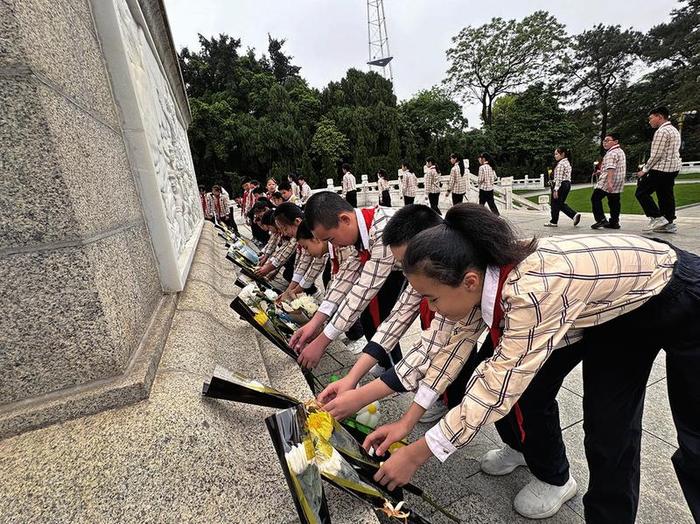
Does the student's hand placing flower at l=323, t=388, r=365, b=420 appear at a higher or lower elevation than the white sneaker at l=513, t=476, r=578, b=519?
higher

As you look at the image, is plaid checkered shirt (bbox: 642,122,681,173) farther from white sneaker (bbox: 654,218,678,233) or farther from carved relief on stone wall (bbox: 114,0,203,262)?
carved relief on stone wall (bbox: 114,0,203,262)

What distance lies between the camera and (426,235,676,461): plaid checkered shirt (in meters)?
1.07

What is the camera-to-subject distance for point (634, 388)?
1.32 metres

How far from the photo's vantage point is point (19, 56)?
3.54ft

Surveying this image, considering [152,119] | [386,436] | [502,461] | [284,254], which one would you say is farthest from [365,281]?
[284,254]

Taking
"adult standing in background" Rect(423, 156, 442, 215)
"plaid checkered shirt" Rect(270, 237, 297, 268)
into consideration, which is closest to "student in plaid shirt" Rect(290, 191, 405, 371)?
"plaid checkered shirt" Rect(270, 237, 297, 268)

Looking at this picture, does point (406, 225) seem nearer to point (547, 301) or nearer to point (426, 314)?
point (426, 314)

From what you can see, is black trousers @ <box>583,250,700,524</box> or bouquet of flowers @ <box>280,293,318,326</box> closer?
black trousers @ <box>583,250,700,524</box>

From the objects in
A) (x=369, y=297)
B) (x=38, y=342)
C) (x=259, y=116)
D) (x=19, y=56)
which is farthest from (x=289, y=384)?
(x=259, y=116)

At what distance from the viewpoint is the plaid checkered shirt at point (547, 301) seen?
3.52 ft

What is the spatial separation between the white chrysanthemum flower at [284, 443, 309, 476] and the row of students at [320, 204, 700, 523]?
0.32m

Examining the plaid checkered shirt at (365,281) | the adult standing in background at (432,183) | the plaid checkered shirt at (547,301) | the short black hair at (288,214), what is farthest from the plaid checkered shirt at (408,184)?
the plaid checkered shirt at (547,301)

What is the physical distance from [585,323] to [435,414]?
1.35 metres

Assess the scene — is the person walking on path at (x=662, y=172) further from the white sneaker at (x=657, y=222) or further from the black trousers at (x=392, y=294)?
the black trousers at (x=392, y=294)
